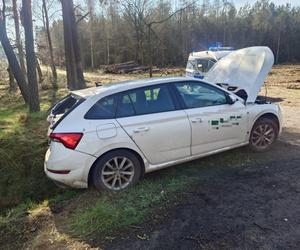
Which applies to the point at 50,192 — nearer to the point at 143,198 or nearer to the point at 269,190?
the point at 143,198

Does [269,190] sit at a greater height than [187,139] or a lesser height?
lesser

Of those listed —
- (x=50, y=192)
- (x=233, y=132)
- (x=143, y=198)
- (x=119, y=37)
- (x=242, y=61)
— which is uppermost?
(x=119, y=37)

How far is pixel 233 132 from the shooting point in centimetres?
545

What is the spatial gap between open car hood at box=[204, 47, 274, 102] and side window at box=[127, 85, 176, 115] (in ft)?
5.36

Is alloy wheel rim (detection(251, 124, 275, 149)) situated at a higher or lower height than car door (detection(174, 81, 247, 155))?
lower

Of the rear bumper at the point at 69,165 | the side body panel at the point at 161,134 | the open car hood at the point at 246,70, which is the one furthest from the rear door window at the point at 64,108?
the open car hood at the point at 246,70

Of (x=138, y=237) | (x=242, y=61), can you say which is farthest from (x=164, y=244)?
(x=242, y=61)

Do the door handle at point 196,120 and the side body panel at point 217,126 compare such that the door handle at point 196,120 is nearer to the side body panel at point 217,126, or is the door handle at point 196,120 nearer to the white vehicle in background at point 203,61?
the side body panel at point 217,126

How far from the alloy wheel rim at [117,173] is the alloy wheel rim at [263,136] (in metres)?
2.39

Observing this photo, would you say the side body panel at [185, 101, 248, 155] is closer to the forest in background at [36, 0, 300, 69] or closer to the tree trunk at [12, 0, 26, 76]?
the tree trunk at [12, 0, 26, 76]

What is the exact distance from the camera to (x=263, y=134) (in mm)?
5859

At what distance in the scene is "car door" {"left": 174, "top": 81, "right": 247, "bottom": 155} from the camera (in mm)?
5039

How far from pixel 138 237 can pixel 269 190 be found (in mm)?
1956

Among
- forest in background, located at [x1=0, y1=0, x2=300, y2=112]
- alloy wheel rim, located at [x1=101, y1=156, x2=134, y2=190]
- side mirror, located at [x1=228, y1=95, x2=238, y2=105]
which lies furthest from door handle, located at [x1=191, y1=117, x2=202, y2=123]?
forest in background, located at [x1=0, y1=0, x2=300, y2=112]
